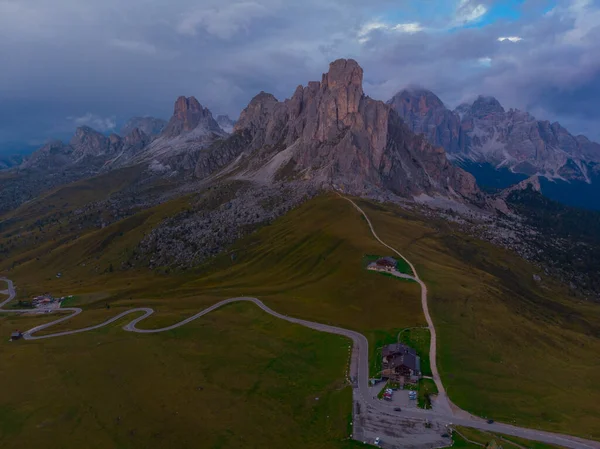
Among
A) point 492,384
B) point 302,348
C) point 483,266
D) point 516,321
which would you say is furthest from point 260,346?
point 483,266

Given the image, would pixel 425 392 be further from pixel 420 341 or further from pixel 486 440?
pixel 420 341

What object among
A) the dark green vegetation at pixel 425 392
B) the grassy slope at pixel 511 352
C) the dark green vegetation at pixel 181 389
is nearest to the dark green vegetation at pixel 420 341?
the grassy slope at pixel 511 352

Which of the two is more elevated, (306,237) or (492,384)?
(306,237)

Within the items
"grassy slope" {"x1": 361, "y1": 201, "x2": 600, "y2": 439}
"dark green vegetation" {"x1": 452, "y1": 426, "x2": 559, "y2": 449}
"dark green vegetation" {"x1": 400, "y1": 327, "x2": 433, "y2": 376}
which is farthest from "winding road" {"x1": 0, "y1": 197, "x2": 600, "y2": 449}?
"grassy slope" {"x1": 361, "y1": 201, "x2": 600, "y2": 439}

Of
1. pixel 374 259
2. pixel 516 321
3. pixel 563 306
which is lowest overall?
pixel 563 306

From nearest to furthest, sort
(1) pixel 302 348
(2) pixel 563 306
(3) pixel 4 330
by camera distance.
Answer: (1) pixel 302 348
(3) pixel 4 330
(2) pixel 563 306

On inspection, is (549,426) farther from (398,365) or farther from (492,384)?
(398,365)

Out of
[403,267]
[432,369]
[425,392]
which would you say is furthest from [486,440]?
[403,267]
